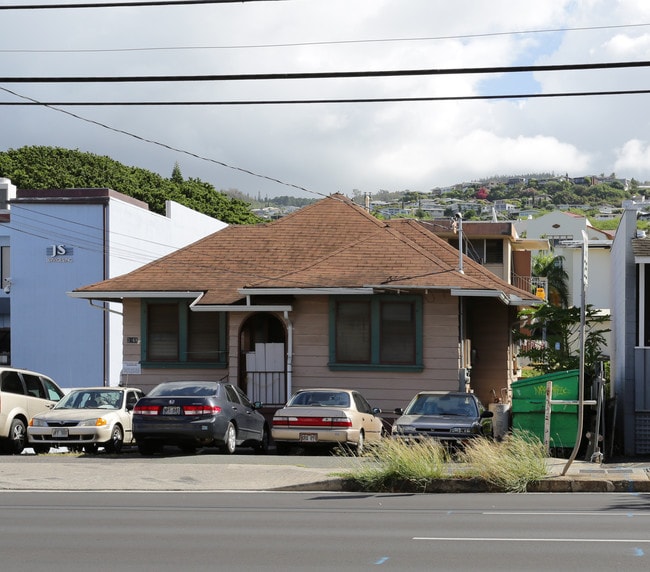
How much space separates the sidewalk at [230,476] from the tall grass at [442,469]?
19cm

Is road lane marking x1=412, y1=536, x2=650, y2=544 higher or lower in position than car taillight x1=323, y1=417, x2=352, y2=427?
lower

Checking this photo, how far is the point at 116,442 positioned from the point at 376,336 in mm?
6905

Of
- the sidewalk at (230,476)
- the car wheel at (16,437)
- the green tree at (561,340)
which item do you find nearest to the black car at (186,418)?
the sidewalk at (230,476)

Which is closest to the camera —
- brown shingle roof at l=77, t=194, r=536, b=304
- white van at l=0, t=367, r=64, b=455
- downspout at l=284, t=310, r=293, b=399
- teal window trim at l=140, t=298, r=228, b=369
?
white van at l=0, t=367, r=64, b=455

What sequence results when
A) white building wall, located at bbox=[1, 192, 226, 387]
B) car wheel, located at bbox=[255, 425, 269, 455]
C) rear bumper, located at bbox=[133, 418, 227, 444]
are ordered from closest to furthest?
rear bumper, located at bbox=[133, 418, 227, 444] < car wheel, located at bbox=[255, 425, 269, 455] < white building wall, located at bbox=[1, 192, 226, 387]

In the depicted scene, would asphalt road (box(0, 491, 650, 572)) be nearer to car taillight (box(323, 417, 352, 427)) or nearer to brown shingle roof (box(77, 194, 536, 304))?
car taillight (box(323, 417, 352, 427))

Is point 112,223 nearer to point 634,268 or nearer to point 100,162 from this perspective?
point 634,268

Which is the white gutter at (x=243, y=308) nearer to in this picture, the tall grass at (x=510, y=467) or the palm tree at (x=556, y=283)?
the tall grass at (x=510, y=467)

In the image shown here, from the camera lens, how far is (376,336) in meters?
25.8

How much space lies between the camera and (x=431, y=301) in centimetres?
2555

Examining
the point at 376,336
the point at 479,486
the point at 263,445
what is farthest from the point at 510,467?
the point at 376,336

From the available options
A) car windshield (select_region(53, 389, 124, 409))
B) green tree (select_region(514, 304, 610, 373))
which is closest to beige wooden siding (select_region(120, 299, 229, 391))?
car windshield (select_region(53, 389, 124, 409))

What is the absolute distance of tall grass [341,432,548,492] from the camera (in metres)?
15.9

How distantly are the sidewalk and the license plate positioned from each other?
107 centimetres
